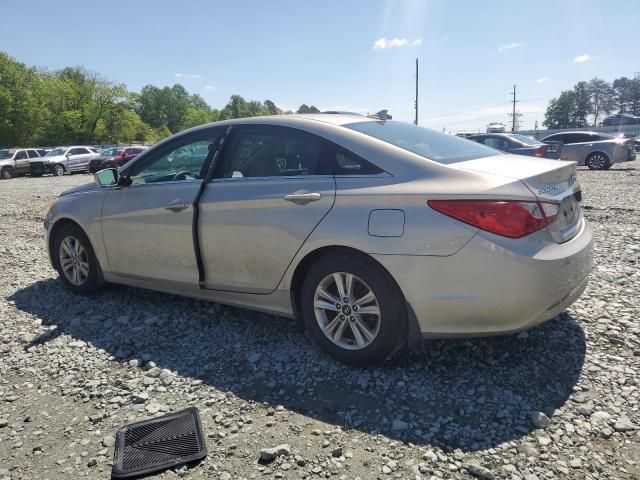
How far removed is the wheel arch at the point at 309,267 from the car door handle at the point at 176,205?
112cm

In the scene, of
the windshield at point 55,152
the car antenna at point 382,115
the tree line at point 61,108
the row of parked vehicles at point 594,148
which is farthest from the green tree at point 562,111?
the car antenna at point 382,115

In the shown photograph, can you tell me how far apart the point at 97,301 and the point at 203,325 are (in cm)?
138

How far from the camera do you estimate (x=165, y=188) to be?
395cm

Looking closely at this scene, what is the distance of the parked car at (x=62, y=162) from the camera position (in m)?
28.0

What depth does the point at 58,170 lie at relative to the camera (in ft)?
93.7

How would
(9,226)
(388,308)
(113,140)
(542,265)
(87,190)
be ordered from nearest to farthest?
(542,265) → (388,308) → (87,190) → (9,226) → (113,140)

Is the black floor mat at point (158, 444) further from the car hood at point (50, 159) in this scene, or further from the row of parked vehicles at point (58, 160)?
the car hood at point (50, 159)

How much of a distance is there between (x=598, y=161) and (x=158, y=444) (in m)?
20.2

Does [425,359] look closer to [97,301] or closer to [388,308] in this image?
[388,308]

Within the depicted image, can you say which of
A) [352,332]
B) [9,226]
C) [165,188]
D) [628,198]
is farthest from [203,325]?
[628,198]

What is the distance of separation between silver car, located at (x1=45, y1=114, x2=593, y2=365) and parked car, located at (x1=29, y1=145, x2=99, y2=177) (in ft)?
91.6

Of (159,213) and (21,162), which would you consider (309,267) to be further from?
(21,162)

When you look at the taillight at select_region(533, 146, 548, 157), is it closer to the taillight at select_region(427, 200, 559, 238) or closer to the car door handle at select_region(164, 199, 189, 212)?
the taillight at select_region(427, 200, 559, 238)

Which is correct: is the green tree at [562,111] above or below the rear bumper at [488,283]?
above
